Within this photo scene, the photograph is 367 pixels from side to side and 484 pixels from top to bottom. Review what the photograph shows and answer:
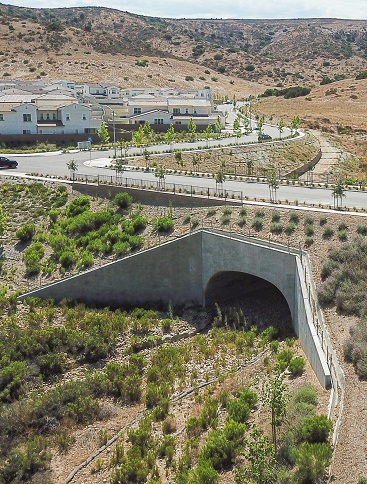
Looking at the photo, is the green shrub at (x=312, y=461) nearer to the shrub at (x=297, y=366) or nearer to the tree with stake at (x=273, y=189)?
the shrub at (x=297, y=366)

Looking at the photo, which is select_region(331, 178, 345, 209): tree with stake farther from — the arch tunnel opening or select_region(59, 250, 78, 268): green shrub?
select_region(59, 250, 78, 268): green shrub

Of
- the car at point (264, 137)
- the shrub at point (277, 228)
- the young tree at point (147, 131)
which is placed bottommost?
the shrub at point (277, 228)

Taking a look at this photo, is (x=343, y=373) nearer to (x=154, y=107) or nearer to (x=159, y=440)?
(x=159, y=440)

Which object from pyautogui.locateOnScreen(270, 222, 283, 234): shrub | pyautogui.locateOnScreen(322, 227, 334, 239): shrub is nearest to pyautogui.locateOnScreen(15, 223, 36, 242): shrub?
pyautogui.locateOnScreen(270, 222, 283, 234): shrub

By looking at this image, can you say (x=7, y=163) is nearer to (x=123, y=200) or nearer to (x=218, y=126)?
(x=123, y=200)

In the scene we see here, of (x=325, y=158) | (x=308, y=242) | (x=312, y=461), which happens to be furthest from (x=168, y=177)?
(x=312, y=461)

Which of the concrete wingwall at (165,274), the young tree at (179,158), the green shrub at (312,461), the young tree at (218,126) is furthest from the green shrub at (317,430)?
the young tree at (218,126)

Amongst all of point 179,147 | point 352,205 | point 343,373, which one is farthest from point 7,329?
point 179,147
